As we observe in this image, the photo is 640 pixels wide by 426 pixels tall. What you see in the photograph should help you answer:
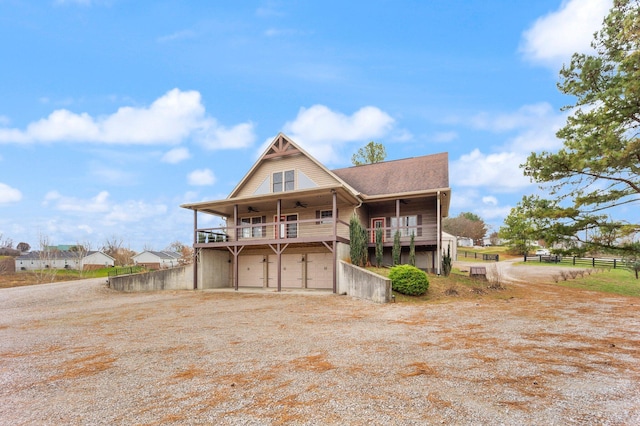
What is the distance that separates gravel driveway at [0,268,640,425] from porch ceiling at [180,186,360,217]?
8.10 m

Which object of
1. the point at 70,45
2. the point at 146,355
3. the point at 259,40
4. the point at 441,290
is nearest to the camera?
the point at 146,355

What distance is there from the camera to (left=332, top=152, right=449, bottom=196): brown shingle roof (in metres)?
19.2

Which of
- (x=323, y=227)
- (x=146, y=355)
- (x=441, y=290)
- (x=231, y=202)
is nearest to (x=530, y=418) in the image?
(x=146, y=355)

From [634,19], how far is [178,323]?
20.3m

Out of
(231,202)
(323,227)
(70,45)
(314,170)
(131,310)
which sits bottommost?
(131,310)

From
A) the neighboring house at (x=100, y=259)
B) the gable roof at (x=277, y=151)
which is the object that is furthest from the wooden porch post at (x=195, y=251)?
the neighboring house at (x=100, y=259)

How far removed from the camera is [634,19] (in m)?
12.7

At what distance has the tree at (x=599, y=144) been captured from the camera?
1285 cm

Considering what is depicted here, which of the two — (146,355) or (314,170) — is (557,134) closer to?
(314,170)

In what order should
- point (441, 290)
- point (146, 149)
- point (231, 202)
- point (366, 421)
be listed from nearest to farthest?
point (366, 421) < point (441, 290) < point (231, 202) < point (146, 149)

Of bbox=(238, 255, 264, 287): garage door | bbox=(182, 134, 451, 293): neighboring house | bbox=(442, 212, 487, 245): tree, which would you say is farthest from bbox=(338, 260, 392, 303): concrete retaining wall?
bbox=(442, 212, 487, 245): tree

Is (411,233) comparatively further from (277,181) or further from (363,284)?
(277,181)

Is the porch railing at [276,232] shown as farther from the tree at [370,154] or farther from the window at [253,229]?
the tree at [370,154]

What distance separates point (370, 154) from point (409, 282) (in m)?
26.7
